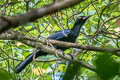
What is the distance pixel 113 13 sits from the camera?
350cm

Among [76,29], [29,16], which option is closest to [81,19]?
[76,29]

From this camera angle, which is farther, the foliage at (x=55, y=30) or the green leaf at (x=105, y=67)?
the foliage at (x=55, y=30)

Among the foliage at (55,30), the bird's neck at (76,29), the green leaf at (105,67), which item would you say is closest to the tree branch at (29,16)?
the green leaf at (105,67)

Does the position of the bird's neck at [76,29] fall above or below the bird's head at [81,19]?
below

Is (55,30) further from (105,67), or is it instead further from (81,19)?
(105,67)

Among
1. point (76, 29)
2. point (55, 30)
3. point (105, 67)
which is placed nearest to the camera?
point (105, 67)

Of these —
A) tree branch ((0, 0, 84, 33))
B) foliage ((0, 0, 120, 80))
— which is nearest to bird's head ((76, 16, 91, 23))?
foliage ((0, 0, 120, 80))

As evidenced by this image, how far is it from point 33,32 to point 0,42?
50 cm

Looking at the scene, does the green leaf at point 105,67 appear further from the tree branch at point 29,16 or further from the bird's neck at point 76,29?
the bird's neck at point 76,29

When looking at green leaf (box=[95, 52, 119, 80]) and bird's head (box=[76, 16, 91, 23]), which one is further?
bird's head (box=[76, 16, 91, 23])

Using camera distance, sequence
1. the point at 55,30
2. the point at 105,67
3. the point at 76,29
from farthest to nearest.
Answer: the point at 76,29
the point at 55,30
the point at 105,67

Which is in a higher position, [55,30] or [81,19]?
[81,19]

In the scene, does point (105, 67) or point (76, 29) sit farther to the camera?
point (76, 29)

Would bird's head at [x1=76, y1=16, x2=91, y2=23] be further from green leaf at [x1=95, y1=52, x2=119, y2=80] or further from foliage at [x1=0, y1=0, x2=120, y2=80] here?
green leaf at [x1=95, y1=52, x2=119, y2=80]
